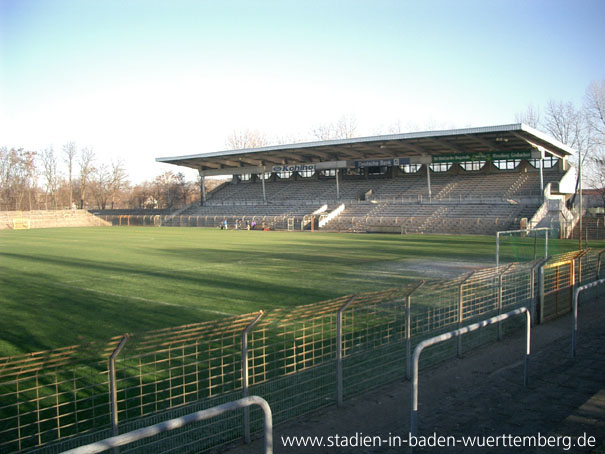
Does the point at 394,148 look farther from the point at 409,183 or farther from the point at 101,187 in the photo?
the point at 101,187

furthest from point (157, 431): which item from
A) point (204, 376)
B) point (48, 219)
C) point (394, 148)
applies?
point (48, 219)

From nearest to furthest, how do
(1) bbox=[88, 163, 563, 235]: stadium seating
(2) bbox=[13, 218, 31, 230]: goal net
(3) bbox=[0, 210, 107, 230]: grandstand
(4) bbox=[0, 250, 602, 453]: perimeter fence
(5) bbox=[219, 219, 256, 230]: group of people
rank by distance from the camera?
1. (4) bbox=[0, 250, 602, 453]: perimeter fence
2. (1) bbox=[88, 163, 563, 235]: stadium seating
3. (5) bbox=[219, 219, 256, 230]: group of people
4. (2) bbox=[13, 218, 31, 230]: goal net
5. (3) bbox=[0, 210, 107, 230]: grandstand

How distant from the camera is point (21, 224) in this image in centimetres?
5912

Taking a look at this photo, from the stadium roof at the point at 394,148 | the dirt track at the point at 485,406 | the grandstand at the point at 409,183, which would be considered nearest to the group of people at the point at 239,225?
the grandstand at the point at 409,183

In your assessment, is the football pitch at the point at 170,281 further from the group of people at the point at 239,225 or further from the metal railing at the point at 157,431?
the group of people at the point at 239,225

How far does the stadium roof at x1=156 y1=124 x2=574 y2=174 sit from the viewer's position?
41750mm

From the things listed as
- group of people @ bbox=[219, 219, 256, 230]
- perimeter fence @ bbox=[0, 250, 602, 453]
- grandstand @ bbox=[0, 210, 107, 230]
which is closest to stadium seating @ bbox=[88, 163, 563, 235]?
group of people @ bbox=[219, 219, 256, 230]

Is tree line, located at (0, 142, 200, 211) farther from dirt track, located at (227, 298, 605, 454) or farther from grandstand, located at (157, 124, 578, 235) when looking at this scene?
dirt track, located at (227, 298, 605, 454)

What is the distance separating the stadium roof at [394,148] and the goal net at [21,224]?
665 inches

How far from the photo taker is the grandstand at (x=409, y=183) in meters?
42.5

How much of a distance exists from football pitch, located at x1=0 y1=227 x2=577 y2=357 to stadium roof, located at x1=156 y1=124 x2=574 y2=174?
55.9 ft

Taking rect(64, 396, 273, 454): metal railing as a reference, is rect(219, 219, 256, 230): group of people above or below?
below

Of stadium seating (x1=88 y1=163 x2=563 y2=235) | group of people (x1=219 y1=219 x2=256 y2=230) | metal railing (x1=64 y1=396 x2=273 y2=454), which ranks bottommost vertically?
group of people (x1=219 y1=219 x2=256 y2=230)

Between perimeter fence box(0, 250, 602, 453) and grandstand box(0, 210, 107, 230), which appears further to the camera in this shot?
grandstand box(0, 210, 107, 230)
